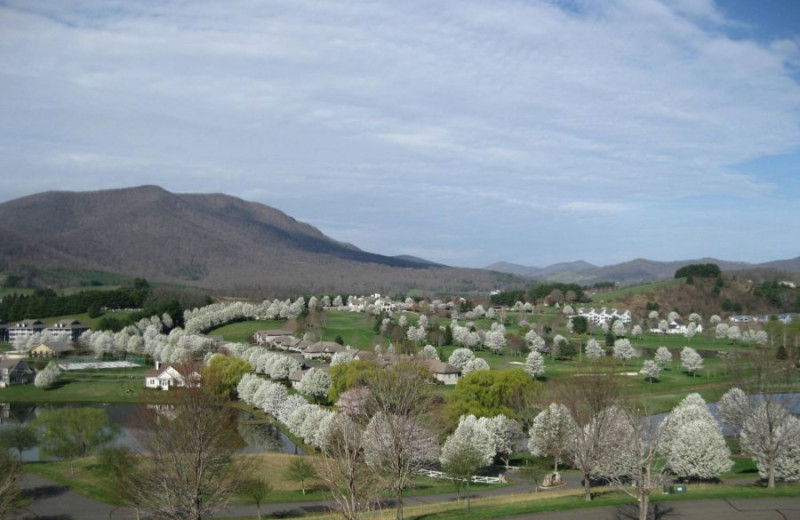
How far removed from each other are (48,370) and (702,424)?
53.8m

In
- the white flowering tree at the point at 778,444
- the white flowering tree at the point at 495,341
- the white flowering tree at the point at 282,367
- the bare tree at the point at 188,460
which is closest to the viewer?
the bare tree at the point at 188,460

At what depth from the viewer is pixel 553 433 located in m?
31.5

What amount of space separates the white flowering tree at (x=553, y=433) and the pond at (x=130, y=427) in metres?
13.5

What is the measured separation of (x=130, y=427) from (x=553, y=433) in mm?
24574

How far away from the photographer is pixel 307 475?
2825 centimetres

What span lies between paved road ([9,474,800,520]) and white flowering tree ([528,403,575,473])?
4.95ft

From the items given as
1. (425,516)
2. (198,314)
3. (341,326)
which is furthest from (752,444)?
(198,314)

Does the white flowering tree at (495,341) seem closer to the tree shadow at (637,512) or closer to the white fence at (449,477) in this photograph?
the white fence at (449,477)

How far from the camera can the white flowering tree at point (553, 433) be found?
99.1 feet

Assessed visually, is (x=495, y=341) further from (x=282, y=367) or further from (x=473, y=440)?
(x=473, y=440)

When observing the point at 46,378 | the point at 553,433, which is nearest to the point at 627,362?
the point at 553,433

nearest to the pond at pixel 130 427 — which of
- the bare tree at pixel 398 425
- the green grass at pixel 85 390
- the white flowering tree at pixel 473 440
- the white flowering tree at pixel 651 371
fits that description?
the green grass at pixel 85 390

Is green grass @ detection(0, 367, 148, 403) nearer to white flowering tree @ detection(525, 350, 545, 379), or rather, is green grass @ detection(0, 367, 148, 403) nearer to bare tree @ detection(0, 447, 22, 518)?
bare tree @ detection(0, 447, 22, 518)

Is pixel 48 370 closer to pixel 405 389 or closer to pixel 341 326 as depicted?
pixel 341 326
